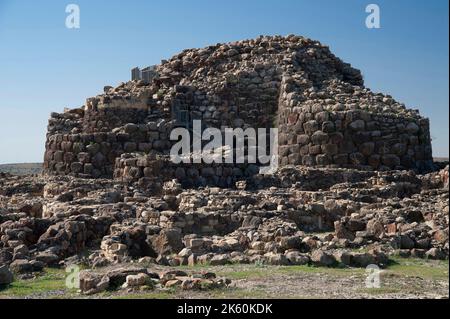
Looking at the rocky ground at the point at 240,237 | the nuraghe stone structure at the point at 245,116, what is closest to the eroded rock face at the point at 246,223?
the rocky ground at the point at 240,237

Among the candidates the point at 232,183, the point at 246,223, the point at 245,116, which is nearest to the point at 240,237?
the point at 246,223

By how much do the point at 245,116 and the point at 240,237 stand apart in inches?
387

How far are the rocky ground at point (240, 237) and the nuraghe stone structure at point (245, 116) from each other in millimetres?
1148

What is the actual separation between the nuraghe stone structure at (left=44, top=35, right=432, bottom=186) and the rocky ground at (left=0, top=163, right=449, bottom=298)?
115 cm

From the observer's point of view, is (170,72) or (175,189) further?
(170,72)

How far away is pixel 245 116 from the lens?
19.8 meters

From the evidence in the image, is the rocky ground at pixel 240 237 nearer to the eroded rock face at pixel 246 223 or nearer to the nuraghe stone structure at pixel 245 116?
the eroded rock face at pixel 246 223

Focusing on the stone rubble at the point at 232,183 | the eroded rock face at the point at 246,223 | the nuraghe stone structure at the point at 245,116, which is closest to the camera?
the eroded rock face at the point at 246,223

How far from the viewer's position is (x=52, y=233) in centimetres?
1089

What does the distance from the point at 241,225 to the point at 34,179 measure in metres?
9.46

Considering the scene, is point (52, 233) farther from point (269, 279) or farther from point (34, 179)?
point (34, 179)

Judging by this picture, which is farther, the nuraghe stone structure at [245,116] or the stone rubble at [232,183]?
the nuraghe stone structure at [245,116]

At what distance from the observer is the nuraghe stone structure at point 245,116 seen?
1670 cm
